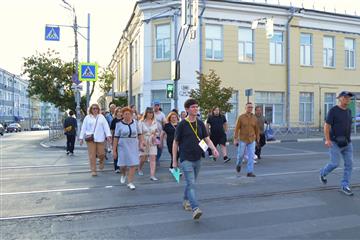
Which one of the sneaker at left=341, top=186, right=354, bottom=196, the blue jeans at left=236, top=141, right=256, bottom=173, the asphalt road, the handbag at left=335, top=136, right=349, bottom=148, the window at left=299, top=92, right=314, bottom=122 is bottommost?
A: the asphalt road

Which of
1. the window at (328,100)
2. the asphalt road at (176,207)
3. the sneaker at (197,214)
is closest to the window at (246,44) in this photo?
the window at (328,100)

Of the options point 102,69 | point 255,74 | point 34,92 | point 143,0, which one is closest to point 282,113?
point 255,74

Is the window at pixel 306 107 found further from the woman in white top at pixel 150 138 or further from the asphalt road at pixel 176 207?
the woman in white top at pixel 150 138

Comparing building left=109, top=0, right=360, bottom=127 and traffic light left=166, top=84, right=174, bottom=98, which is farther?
building left=109, top=0, right=360, bottom=127

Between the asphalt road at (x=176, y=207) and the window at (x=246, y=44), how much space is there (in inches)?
678

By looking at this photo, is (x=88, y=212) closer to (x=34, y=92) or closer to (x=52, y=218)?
(x=52, y=218)

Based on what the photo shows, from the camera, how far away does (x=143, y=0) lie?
25328 millimetres

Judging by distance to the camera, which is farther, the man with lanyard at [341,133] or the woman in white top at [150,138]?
the woman in white top at [150,138]

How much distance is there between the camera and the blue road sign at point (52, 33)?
2088 cm

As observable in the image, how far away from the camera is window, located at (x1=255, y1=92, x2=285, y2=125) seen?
27.0 m

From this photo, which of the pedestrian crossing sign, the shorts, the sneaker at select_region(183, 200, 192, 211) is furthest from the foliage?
the sneaker at select_region(183, 200, 192, 211)

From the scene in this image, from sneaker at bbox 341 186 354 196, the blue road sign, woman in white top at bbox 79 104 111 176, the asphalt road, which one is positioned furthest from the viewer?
the blue road sign

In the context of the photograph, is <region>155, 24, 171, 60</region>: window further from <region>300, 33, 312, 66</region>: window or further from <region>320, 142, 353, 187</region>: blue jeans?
<region>320, 142, 353, 187</region>: blue jeans

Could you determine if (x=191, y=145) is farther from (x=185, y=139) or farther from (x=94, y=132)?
(x=94, y=132)
